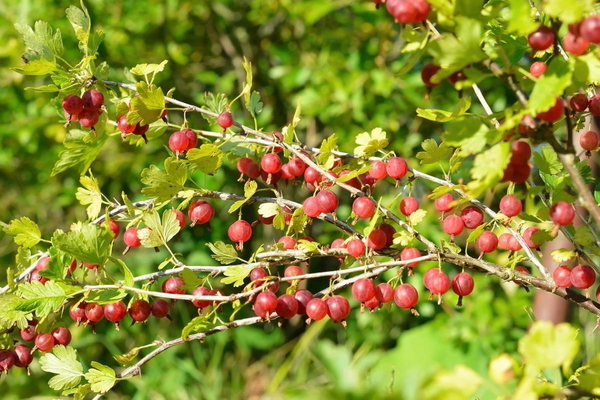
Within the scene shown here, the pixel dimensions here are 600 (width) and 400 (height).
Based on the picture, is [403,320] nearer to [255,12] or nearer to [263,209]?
[255,12]

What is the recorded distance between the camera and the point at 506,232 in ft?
3.05

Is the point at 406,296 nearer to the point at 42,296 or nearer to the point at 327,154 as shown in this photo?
the point at 327,154

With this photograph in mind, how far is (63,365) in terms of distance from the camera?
906 mm

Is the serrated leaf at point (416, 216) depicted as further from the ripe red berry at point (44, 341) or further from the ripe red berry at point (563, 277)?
the ripe red berry at point (44, 341)

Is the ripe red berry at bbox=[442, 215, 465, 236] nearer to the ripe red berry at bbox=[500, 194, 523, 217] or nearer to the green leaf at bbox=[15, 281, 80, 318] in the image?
the ripe red berry at bbox=[500, 194, 523, 217]

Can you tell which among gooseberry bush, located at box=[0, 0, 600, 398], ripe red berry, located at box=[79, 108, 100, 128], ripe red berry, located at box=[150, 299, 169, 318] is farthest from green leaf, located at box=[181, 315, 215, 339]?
ripe red berry, located at box=[79, 108, 100, 128]

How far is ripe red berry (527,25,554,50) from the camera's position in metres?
0.62

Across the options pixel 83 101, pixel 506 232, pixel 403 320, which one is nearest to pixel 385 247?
pixel 506 232

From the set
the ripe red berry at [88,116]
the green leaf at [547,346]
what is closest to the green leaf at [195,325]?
the ripe red berry at [88,116]

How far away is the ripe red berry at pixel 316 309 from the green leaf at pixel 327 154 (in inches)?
6.8

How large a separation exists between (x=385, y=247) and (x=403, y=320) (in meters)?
2.31

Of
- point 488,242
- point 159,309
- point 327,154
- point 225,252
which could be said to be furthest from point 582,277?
point 159,309

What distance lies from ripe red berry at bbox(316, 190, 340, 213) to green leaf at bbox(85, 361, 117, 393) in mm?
349

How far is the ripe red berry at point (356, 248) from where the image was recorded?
83 cm
